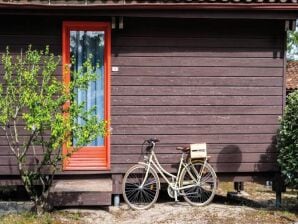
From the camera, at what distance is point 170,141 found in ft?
31.2

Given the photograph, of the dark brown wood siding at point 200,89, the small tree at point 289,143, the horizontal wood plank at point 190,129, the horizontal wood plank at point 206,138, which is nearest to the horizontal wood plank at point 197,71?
the dark brown wood siding at point 200,89

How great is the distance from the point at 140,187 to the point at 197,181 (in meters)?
1.02

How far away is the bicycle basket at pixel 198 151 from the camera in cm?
914

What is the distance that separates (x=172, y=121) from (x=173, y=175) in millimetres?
960

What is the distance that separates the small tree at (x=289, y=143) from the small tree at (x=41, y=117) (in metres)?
3.15

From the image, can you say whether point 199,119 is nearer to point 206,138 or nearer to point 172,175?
point 206,138

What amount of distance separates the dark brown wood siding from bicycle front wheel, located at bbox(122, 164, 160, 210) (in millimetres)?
260

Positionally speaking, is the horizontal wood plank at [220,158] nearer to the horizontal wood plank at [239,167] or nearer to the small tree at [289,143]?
the horizontal wood plank at [239,167]

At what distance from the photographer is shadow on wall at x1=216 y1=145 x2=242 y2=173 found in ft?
31.6

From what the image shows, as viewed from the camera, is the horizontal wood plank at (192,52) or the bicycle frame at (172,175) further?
the horizontal wood plank at (192,52)

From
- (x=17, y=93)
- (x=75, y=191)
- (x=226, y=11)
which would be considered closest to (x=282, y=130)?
→ (x=226, y=11)

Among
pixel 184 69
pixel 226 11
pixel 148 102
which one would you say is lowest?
pixel 148 102

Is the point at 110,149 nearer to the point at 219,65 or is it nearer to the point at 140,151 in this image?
the point at 140,151

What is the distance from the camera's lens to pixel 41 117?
768 cm
